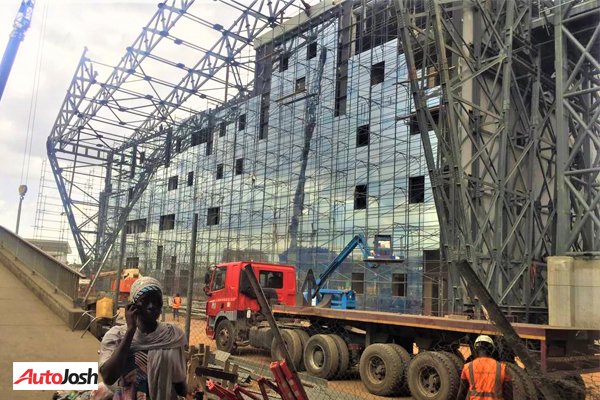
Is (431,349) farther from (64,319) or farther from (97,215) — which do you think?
(97,215)

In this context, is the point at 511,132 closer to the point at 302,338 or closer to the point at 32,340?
the point at 302,338

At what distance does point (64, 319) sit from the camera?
341 inches

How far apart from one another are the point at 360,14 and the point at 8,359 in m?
23.1

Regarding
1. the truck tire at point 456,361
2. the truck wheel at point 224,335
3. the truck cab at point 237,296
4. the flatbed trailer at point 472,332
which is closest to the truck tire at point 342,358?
the flatbed trailer at point 472,332

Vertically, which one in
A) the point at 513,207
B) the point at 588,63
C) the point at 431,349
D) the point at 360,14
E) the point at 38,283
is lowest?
the point at 431,349

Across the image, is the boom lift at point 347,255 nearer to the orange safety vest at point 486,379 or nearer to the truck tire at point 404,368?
the truck tire at point 404,368

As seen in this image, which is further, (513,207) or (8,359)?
(513,207)

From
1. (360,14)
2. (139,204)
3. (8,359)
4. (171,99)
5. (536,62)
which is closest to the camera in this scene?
(8,359)

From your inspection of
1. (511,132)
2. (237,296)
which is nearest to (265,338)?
(237,296)

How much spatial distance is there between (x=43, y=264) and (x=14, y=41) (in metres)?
6.67

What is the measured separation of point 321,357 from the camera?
1075 centimetres

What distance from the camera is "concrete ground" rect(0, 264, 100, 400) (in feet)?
20.7

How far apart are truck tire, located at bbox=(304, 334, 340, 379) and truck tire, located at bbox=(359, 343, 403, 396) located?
2.28 ft

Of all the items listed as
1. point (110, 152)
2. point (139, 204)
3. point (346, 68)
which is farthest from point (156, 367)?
point (110, 152)
